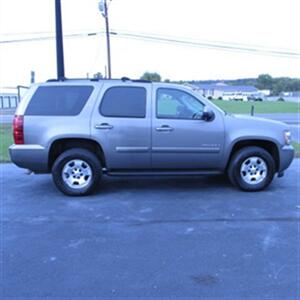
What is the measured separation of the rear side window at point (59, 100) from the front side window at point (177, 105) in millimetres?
1211

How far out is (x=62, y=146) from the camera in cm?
666

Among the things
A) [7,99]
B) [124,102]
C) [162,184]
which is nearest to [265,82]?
[7,99]

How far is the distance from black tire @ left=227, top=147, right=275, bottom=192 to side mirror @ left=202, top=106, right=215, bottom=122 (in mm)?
800

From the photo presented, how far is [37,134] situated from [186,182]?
295 cm

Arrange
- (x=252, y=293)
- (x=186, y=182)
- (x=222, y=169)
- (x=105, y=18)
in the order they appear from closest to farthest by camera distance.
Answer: (x=252, y=293)
(x=222, y=169)
(x=186, y=182)
(x=105, y=18)

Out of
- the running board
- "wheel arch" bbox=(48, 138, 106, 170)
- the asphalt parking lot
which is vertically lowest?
the asphalt parking lot

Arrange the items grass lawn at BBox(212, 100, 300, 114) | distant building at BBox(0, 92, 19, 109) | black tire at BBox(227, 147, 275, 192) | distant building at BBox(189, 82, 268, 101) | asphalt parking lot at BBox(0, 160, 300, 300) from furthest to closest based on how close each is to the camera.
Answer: distant building at BBox(189, 82, 268, 101)
distant building at BBox(0, 92, 19, 109)
grass lawn at BBox(212, 100, 300, 114)
black tire at BBox(227, 147, 275, 192)
asphalt parking lot at BBox(0, 160, 300, 300)

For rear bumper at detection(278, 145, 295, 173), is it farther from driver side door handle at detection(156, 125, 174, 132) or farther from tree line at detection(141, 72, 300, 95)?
tree line at detection(141, 72, 300, 95)

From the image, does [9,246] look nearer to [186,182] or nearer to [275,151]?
[186,182]

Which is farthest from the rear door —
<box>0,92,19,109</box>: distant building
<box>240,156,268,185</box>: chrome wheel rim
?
<box>0,92,19,109</box>: distant building

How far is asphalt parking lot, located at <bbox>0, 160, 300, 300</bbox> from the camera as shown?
3432mm

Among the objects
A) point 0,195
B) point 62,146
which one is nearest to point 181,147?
point 62,146

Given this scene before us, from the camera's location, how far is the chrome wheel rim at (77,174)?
21.4 feet

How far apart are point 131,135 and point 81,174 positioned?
1.09 meters
